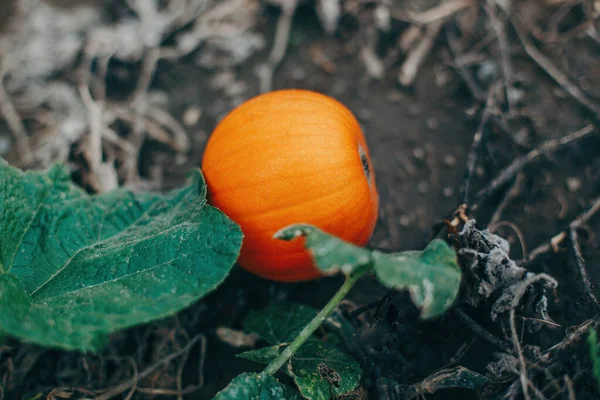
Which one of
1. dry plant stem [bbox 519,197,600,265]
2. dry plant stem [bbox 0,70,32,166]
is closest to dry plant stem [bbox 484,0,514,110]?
dry plant stem [bbox 519,197,600,265]

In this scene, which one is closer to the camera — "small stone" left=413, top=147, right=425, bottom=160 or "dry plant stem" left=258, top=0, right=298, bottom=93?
"small stone" left=413, top=147, right=425, bottom=160

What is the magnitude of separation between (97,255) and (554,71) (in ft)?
9.04

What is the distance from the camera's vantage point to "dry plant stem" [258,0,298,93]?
3197 millimetres

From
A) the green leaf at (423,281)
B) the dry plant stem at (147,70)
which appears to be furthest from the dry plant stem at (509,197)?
the dry plant stem at (147,70)

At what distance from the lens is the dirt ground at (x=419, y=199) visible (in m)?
2.00

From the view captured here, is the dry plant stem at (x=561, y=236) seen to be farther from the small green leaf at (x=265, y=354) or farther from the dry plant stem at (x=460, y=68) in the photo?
the small green leaf at (x=265, y=354)

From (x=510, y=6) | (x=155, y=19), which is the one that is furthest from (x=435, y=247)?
(x=155, y=19)

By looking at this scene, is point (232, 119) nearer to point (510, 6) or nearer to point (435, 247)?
point (435, 247)

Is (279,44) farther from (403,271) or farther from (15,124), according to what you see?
(403,271)

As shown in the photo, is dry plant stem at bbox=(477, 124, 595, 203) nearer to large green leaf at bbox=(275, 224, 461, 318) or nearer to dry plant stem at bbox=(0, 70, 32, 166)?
large green leaf at bbox=(275, 224, 461, 318)

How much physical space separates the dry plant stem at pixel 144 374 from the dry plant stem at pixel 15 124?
1.65 m

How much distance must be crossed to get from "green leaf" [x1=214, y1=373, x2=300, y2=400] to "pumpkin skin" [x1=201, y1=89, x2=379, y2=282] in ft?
1.71

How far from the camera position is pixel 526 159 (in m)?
2.47

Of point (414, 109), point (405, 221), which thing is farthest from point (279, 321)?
point (414, 109)
